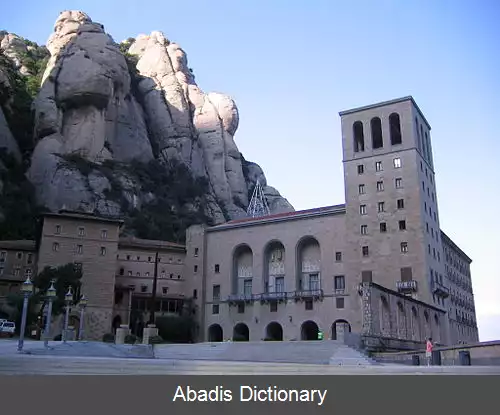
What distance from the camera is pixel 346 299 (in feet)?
160

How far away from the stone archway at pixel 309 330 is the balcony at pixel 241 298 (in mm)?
5755

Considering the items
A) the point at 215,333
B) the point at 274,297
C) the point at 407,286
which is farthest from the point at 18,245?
the point at 407,286

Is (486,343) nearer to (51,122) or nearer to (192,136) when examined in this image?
(51,122)

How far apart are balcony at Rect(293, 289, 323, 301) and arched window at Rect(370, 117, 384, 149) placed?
1629cm

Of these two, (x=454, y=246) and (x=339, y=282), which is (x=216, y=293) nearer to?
(x=339, y=282)

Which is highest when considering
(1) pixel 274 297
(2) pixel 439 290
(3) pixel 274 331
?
(2) pixel 439 290

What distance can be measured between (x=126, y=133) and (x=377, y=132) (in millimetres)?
47988

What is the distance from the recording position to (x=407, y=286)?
1827 inches

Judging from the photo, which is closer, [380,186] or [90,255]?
[380,186]

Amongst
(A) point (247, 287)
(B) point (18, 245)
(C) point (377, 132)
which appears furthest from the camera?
(B) point (18, 245)

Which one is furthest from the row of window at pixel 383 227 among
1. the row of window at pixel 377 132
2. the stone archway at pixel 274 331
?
the stone archway at pixel 274 331
